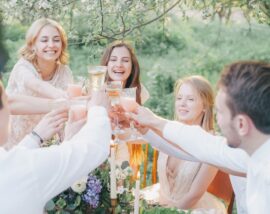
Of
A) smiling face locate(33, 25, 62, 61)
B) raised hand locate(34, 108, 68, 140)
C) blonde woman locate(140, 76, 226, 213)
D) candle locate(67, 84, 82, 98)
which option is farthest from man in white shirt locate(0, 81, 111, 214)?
smiling face locate(33, 25, 62, 61)

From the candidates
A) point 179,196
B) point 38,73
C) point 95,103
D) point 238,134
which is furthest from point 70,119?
point 38,73

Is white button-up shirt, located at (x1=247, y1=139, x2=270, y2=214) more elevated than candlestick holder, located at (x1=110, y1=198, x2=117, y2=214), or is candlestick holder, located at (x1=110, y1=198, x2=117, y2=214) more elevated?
white button-up shirt, located at (x1=247, y1=139, x2=270, y2=214)

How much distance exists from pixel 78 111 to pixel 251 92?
→ 72cm

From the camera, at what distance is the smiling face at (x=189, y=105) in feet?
12.3

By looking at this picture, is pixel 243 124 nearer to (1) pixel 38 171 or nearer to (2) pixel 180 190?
(1) pixel 38 171

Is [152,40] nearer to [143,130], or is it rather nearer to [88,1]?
[88,1]

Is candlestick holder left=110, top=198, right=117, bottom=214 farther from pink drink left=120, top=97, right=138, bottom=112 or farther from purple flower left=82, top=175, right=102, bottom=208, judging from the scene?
pink drink left=120, top=97, right=138, bottom=112

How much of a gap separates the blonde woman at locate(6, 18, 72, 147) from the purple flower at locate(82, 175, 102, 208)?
191 centimetres

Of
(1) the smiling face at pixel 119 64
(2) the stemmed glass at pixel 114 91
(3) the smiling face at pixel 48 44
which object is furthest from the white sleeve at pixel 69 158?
(3) the smiling face at pixel 48 44

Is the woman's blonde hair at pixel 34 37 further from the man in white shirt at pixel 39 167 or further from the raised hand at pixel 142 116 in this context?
the man in white shirt at pixel 39 167

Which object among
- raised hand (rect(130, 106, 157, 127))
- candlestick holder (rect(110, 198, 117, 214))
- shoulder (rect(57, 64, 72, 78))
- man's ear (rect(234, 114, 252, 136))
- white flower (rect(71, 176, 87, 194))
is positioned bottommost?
candlestick holder (rect(110, 198, 117, 214))

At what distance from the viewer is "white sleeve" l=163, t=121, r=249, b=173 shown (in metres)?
2.48

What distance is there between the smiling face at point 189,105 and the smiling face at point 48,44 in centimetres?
116

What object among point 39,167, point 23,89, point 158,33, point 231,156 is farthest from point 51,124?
point 158,33
